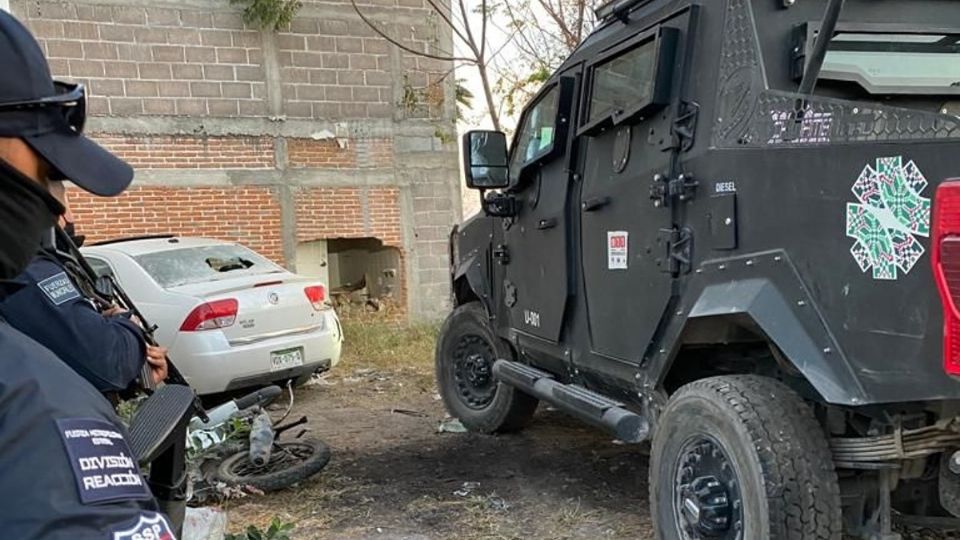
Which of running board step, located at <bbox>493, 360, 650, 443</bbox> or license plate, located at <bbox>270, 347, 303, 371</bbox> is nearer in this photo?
running board step, located at <bbox>493, 360, 650, 443</bbox>

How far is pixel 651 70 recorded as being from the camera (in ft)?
11.2

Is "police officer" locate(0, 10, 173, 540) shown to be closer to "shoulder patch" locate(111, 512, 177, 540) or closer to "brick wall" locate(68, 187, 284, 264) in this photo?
"shoulder patch" locate(111, 512, 177, 540)

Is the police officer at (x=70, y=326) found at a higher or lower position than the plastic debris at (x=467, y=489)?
higher

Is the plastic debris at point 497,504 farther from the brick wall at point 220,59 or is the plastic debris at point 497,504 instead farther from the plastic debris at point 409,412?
the brick wall at point 220,59

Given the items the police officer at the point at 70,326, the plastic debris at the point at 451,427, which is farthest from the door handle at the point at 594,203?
the plastic debris at the point at 451,427

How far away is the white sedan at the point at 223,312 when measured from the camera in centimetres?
629

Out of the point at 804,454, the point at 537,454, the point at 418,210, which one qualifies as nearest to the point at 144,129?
the point at 418,210

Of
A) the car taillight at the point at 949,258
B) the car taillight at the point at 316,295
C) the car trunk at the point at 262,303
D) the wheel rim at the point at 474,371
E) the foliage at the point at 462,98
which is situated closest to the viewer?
the car taillight at the point at 949,258

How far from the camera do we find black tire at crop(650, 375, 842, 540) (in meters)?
2.62

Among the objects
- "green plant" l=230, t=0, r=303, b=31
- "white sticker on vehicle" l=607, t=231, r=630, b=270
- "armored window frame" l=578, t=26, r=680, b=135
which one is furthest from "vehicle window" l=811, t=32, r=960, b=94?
"green plant" l=230, t=0, r=303, b=31

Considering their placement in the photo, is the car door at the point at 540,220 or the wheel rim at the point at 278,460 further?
the wheel rim at the point at 278,460

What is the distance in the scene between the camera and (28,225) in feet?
3.49

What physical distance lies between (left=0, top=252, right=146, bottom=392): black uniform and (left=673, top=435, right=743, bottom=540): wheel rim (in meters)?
2.02

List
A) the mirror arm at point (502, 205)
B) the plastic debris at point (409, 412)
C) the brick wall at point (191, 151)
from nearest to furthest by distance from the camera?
the mirror arm at point (502, 205) < the plastic debris at point (409, 412) < the brick wall at point (191, 151)
